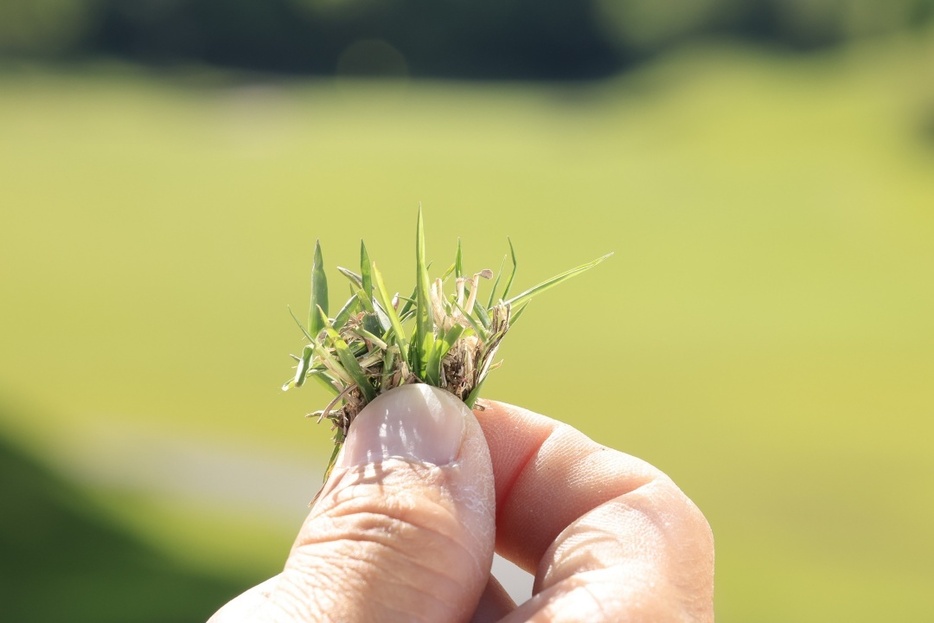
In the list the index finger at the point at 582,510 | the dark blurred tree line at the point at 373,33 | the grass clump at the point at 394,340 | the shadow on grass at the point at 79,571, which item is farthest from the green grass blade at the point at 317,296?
the dark blurred tree line at the point at 373,33

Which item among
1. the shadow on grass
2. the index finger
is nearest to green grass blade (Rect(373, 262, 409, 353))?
the index finger

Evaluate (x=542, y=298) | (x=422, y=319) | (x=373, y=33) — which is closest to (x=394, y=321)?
(x=422, y=319)

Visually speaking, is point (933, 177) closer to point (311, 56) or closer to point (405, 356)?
point (405, 356)

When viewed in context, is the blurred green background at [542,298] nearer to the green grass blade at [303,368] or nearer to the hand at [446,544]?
the hand at [446,544]

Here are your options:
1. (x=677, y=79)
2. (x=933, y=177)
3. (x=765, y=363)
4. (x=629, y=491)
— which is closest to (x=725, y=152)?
(x=933, y=177)

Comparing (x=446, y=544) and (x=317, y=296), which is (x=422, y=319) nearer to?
(x=317, y=296)
